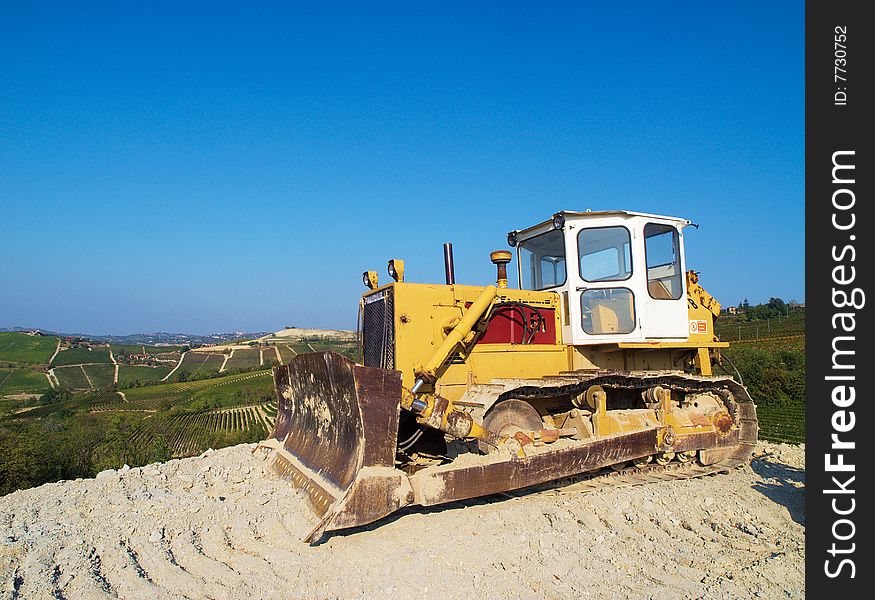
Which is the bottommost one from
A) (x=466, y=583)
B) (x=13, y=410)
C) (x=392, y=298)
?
(x=13, y=410)

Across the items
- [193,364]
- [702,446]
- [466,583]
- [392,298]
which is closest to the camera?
[466,583]

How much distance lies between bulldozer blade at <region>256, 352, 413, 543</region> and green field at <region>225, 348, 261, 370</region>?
180 ft

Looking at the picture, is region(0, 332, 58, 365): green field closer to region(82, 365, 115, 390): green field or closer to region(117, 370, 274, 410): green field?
region(82, 365, 115, 390): green field

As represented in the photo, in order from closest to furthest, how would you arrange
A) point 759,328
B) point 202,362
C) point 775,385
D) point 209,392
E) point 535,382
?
1. point 535,382
2. point 775,385
3. point 759,328
4. point 209,392
5. point 202,362

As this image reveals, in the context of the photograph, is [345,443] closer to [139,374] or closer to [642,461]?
[642,461]

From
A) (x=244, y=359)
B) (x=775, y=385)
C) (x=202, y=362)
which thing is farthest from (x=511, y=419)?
(x=202, y=362)

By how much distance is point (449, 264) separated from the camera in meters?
6.75

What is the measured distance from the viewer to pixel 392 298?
20.7 ft

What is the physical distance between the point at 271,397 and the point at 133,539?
39558 mm

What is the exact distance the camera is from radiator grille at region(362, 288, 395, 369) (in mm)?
6309

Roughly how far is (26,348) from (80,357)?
6.80 metres

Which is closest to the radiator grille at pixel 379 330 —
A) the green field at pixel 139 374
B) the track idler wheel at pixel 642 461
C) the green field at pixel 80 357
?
the track idler wheel at pixel 642 461

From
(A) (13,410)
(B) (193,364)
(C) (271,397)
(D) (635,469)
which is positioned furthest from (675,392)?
(B) (193,364)
